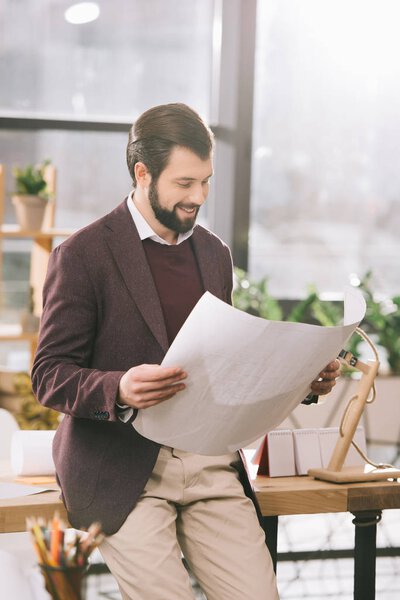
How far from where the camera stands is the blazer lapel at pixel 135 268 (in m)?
1.99

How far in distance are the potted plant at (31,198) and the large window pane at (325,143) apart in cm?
147

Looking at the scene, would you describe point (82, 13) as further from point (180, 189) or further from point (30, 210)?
point (180, 189)

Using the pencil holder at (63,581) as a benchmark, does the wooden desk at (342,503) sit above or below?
below

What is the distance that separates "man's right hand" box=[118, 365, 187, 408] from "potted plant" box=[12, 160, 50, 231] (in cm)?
272

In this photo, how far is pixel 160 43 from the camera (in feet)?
17.0

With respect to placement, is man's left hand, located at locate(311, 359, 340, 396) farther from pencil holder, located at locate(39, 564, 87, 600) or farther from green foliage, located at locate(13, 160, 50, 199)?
green foliage, located at locate(13, 160, 50, 199)

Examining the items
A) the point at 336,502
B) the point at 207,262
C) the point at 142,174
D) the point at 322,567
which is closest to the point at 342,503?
the point at 336,502

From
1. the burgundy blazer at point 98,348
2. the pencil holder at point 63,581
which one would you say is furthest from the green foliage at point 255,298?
the pencil holder at point 63,581

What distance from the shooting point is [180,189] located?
2.04m

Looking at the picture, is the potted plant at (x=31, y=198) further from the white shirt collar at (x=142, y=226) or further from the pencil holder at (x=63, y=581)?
the pencil holder at (x=63, y=581)

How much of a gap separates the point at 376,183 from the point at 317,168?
15.6 inches

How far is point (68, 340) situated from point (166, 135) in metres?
0.48

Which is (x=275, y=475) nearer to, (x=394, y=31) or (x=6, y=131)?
(x=6, y=131)

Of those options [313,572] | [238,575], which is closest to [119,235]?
[238,575]
